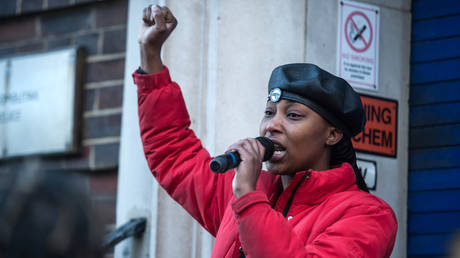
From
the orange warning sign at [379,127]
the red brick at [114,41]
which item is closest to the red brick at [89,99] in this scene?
the red brick at [114,41]

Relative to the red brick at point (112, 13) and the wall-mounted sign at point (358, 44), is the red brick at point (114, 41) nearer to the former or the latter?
the red brick at point (112, 13)

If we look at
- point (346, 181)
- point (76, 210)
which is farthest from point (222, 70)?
point (76, 210)

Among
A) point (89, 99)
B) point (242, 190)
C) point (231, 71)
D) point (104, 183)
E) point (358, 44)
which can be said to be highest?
point (358, 44)

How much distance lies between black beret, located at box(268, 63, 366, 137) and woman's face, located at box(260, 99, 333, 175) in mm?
24

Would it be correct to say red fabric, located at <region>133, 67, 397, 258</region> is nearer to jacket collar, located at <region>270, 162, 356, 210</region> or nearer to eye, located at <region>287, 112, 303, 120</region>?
jacket collar, located at <region>270, 162, 356, 210</region>

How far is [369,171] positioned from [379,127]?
Answer: 22 centimetres

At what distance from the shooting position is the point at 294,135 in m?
2.55

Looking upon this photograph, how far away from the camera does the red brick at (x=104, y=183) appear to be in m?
4.16

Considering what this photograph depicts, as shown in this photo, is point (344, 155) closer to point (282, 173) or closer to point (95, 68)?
point (282, 173)

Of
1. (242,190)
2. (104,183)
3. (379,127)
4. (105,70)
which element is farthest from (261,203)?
(105,70)

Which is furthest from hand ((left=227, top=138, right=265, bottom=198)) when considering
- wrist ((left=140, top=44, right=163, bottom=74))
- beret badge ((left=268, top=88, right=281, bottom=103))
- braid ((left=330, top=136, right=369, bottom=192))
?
wrist ((left=140, top=44, right=163, bottom=74))

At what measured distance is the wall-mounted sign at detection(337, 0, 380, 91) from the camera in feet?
12.2

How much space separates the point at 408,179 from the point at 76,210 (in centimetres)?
301

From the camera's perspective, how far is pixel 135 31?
13.0 ft
